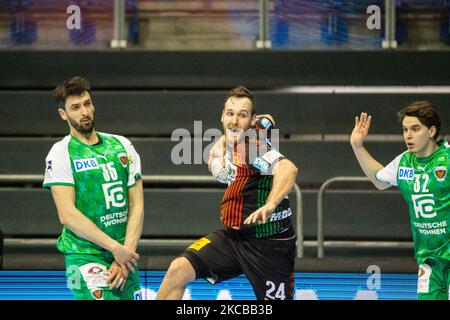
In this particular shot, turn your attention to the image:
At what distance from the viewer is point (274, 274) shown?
19.5 feet

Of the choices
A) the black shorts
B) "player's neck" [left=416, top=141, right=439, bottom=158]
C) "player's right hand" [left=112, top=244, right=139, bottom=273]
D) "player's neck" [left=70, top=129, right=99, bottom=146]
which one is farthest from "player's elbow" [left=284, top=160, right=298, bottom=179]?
"player's neck" [left=70, top=129, right=99, bottom=146]

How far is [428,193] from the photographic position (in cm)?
610

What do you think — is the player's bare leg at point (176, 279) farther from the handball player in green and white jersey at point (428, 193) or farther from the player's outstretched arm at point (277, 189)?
the handball player in green and white jersey at point (428, 193)

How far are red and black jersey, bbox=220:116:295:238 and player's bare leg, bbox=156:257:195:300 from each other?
0.41 m

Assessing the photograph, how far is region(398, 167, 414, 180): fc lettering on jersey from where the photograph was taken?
622cm

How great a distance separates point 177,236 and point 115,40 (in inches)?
87.2

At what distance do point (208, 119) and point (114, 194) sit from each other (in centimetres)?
392

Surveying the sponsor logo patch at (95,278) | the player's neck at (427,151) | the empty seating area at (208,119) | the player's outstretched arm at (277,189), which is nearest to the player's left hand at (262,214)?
the player's outstretched arm at (277,189)

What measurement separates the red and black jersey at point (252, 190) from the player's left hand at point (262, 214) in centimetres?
42

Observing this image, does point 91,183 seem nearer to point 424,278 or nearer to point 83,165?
point 83,165

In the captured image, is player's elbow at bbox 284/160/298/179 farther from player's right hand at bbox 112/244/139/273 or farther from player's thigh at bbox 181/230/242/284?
player's right hand at bbox 112/244/139/273
